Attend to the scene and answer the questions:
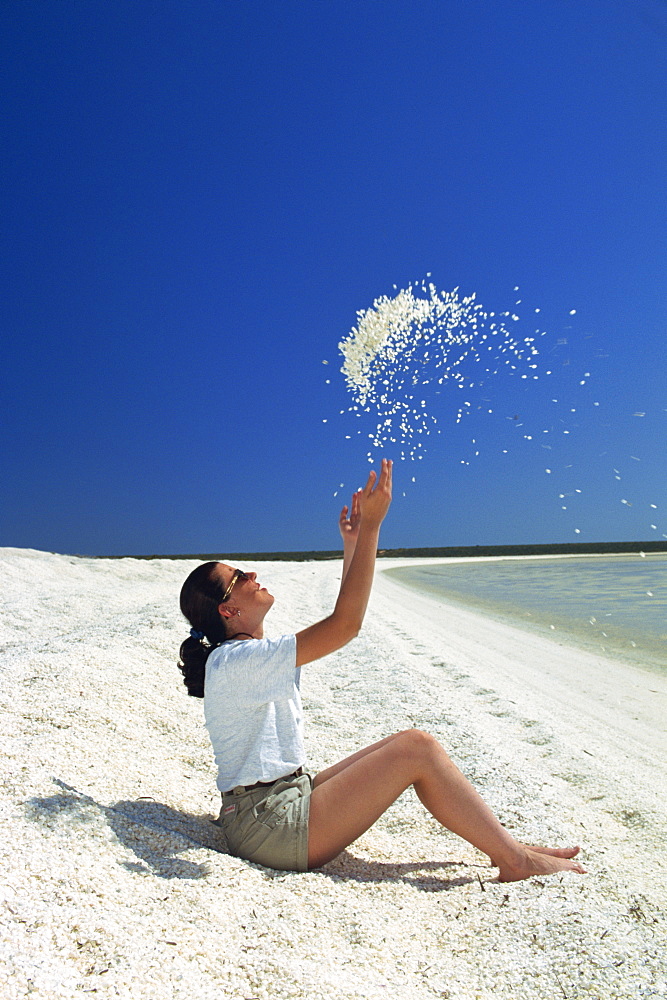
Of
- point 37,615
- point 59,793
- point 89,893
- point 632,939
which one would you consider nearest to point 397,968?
point 632,939

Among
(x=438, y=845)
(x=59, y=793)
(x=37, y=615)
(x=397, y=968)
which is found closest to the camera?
(x=397, y=968)

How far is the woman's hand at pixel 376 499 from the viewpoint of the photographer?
264 centimetres

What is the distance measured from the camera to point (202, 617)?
273cm

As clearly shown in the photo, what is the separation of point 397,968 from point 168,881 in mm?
821

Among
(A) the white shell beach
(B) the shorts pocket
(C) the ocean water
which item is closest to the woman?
(B) the shorts pocket

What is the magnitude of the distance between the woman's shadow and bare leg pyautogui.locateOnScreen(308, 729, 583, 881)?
0.18 meters

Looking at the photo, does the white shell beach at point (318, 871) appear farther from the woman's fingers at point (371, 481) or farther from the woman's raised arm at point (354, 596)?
the woman's fingers at point (371, 481)

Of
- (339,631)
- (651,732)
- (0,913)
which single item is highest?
(339,631)

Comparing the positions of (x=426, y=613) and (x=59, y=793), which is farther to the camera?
(x=426, y=613)

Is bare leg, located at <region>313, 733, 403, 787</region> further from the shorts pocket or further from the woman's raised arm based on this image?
the woman's raised arm

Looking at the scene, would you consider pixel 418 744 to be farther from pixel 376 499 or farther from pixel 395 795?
pixel 376 499

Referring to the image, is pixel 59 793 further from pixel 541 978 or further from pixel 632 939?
pixel 632 939

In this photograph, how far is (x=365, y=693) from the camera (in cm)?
602

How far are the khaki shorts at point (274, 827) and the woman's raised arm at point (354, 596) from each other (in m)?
0.57
